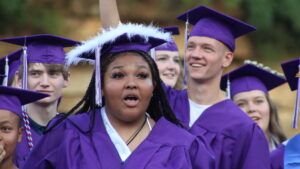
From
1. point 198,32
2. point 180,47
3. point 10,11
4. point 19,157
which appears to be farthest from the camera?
point 180,47

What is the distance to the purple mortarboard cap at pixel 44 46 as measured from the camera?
582 centimetres

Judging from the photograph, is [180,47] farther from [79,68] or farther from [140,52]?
[140,52]

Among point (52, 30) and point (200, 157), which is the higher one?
point (52, 30)

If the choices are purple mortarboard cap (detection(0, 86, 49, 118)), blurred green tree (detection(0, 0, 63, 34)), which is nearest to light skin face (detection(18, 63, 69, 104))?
purple mortarboard cap (detection(0, 86, 49, 118))

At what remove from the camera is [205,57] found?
16.9 ft

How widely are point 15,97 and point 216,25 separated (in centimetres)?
173

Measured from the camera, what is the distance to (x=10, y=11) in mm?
11016

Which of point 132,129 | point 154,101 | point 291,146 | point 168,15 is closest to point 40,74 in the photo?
point 154,101

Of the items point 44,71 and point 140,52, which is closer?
point 140,52

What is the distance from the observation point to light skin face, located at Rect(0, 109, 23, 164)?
4.26m

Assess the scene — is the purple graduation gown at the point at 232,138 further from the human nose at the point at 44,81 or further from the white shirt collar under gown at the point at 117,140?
the human nose at the point at 44,81

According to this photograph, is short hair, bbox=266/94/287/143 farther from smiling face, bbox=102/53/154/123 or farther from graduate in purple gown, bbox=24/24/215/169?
smiling face, bbox=102/53/154/123

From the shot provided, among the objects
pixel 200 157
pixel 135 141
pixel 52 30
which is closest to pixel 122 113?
pixel 135 141

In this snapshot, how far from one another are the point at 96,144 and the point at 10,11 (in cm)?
748
